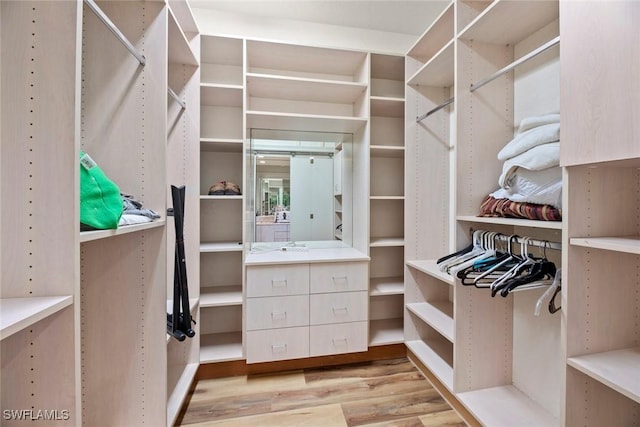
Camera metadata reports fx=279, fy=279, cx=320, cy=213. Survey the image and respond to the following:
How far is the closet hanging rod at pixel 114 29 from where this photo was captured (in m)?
0.93

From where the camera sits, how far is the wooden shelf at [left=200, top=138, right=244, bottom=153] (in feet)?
6.44

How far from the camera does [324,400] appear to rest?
1.77 m

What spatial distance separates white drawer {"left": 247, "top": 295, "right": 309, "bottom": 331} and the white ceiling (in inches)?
87.6

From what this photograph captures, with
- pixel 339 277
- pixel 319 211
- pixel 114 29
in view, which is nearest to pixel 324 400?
pixel 339 277

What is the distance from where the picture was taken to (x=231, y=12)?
224 centimetres

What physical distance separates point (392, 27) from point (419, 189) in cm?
147

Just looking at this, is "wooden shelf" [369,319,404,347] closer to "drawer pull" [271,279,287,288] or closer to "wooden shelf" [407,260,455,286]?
"wooden shelf" [407,260,455,286]

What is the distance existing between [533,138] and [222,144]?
74.0 inches

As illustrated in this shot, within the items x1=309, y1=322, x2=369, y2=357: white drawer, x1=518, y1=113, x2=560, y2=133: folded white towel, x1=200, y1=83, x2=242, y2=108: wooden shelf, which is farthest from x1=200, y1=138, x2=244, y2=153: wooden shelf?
x1=518, y1=113, x2=560, y2=133: folded white towel

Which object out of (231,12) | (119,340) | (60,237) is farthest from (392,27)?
(119,340)

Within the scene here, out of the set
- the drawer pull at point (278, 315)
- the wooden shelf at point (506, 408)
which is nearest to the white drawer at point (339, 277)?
the drawer pull at point (278, 315)

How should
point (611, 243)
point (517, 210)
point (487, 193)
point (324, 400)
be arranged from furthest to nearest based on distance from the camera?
point (324, 400) → point (487, 193) → point (517, 210) → point (611, 243)

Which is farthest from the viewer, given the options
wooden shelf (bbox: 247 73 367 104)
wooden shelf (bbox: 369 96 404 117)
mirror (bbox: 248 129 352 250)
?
mirror (bbox: 248 129 352 250)

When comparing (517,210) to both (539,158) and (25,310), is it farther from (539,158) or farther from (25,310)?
(25,310)
